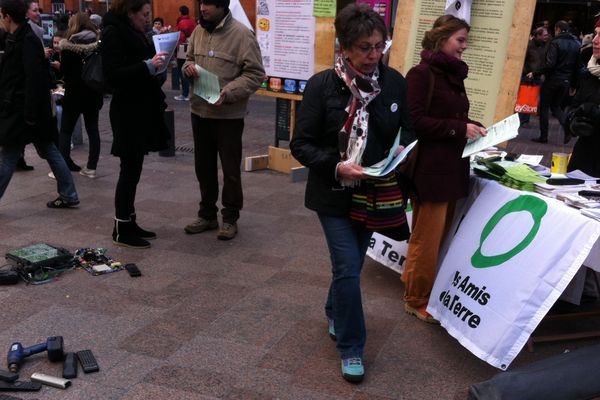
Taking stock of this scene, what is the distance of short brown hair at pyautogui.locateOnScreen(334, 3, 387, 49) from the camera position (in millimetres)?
3020

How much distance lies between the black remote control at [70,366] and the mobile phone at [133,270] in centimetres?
120

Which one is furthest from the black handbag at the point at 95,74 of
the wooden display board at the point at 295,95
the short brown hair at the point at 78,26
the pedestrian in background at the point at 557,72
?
the pedestrian in background at the point at 557,72

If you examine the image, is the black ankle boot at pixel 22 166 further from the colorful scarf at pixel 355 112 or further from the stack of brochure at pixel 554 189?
the stack of brochure at pixel 554 189

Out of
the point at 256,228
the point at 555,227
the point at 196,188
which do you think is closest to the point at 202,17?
the point at 256,228

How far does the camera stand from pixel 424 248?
4.05 metres

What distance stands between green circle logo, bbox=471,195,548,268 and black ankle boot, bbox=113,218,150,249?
269cm

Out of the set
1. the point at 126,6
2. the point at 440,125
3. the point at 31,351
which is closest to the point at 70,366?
the point at 31,351

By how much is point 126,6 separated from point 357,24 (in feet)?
7.78

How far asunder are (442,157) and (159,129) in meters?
2.35

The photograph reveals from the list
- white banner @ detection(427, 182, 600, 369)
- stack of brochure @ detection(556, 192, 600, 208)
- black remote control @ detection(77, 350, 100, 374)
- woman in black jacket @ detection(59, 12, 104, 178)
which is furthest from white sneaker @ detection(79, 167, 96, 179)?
stack of brochure @ detection(556, 192, 600, 208)

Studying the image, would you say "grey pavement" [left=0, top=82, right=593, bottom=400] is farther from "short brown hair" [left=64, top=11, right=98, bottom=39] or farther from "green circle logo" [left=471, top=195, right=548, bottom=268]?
"short brown hair" [left=64, top=11, right=98, bottom=39]

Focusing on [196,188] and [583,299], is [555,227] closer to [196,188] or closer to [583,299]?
[583,299]

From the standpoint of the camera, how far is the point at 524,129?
12430 mm

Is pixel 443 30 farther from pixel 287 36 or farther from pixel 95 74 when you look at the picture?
pixel 287 36
